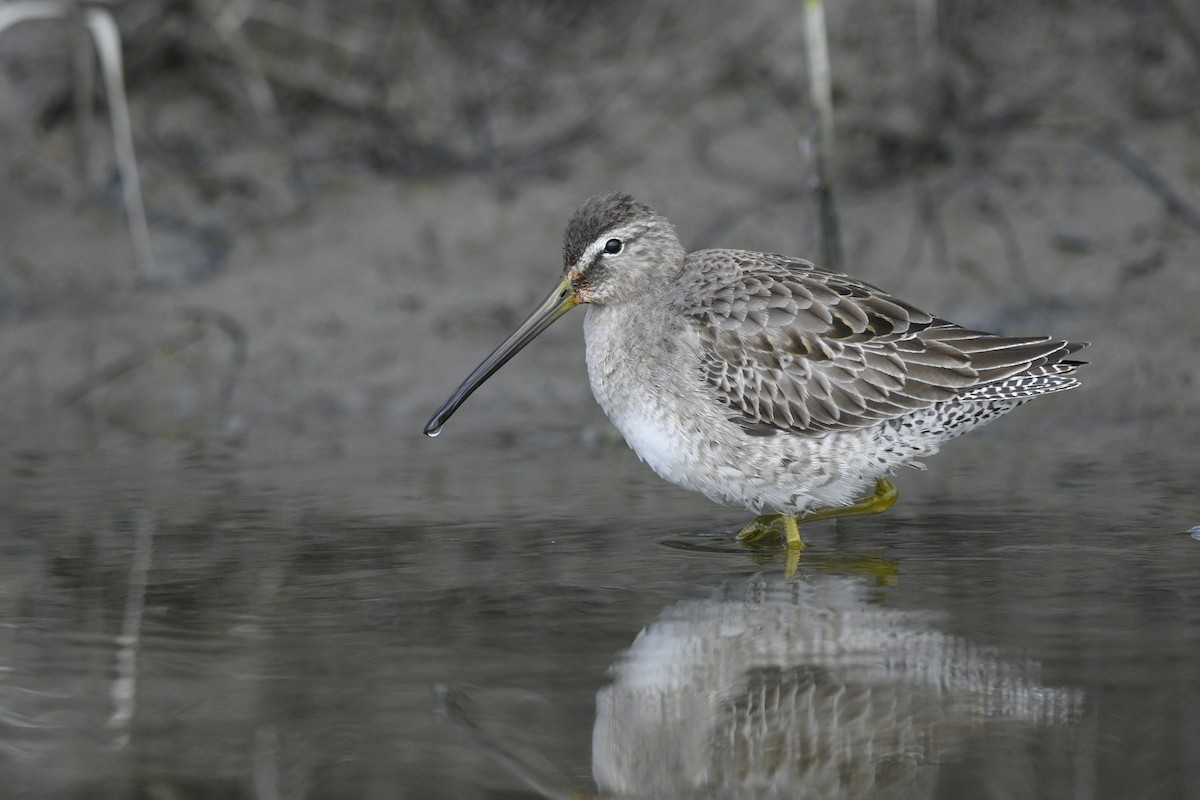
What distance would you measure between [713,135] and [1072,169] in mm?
1635

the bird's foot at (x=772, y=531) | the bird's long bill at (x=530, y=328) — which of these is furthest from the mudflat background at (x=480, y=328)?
the bird's long bill at (x=530, y=328)

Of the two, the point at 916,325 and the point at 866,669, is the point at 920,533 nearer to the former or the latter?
the point at 916,325

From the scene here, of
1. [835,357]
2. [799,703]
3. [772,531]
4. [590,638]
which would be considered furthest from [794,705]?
[835,357]

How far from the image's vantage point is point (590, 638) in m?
3.26

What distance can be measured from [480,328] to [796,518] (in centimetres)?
248

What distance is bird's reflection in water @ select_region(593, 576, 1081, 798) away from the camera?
2.51m

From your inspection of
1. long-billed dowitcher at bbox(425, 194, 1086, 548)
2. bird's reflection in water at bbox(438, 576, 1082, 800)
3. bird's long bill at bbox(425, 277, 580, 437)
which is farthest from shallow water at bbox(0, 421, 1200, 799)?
bird's long bill at bbox(425, 277, 580, 437)

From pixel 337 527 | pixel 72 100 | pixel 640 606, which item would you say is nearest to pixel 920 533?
pixel 640 606

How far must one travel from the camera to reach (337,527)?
4.45m

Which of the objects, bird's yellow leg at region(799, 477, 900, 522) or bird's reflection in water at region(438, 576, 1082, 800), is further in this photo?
bird's yellow leg at region(799, 477, 900, 522)

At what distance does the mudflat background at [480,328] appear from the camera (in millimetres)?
3195

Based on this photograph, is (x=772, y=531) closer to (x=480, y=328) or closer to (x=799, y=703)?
(x=799, y=703)

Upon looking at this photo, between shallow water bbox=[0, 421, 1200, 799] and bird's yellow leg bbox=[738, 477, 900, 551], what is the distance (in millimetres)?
53

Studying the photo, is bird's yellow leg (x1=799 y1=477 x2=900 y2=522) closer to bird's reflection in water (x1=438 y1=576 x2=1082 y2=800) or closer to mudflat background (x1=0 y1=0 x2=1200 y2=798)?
mudflat background (x1=0 y1=0 x2=1200 y2=798)
